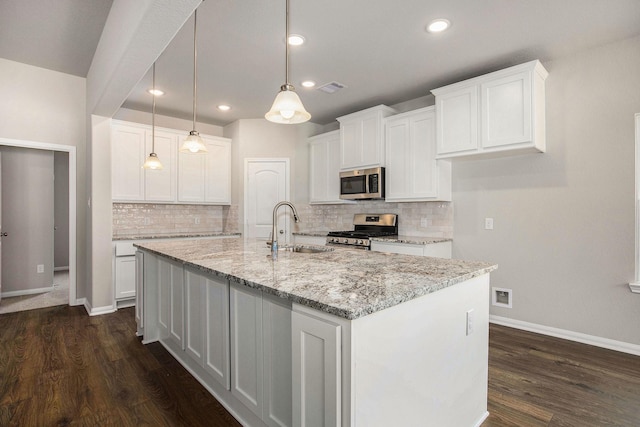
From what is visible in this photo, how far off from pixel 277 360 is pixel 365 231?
3341 mm

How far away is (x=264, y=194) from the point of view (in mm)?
5207

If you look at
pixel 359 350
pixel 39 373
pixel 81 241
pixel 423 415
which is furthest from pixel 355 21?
pixel 81 241

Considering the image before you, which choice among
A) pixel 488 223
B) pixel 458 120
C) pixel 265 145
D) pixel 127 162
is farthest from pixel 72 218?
pixel 488 223

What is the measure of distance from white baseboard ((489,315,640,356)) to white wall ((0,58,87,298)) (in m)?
4.88

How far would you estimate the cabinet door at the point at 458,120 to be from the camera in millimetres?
3311

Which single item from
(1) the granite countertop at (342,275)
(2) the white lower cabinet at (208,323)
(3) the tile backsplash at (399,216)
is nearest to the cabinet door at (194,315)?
(2) the white lower cabinet at (208,323)

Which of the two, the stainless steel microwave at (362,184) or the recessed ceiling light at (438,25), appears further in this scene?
the stainless steel microwave at (362,184)

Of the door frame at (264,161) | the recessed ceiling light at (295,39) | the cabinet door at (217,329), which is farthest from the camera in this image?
the door frame at (264,161)

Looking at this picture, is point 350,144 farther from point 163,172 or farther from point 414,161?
point 163,172

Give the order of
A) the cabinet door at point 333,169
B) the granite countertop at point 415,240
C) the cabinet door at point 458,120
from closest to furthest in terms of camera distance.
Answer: the cabinet door at point 458,120 → the granite countertop at point 415,240 → the cabinet door at point 333,169

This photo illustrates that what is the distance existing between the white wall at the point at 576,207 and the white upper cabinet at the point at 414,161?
46 cm

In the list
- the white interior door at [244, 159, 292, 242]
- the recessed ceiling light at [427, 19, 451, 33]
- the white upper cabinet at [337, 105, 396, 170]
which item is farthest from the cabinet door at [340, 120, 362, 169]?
the recessed ceiling light at [427, 19, 451, 33]

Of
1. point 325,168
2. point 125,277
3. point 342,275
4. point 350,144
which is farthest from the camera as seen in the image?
point 325,168

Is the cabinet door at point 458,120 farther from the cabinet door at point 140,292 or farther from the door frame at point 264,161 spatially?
the cabinet door at point 140,292
